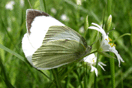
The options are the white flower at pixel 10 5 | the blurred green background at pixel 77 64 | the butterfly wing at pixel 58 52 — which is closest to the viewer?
the butterfly wing at pixel 58 52

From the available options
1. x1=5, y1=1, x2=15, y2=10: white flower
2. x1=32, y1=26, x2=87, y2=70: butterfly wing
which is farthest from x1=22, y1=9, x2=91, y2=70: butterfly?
x1=5, y1=1, x2=15, y2=10: white flower

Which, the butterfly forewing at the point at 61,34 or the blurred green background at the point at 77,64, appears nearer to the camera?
the butterfly forewing at the point at 61,34

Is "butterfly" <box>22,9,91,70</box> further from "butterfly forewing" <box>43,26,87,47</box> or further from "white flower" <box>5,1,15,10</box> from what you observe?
"white flower" <box>5,1,15,10</box>

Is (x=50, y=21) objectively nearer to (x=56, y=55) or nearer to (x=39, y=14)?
(x=39, y=14)

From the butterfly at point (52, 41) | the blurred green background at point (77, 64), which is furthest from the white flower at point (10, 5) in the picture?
the butterfly at point (52, 41)

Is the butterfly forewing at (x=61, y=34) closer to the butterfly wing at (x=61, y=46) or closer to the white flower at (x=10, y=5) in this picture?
the butterfly wing at (x=61, y=46)

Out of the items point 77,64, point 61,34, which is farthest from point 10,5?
point 61,34

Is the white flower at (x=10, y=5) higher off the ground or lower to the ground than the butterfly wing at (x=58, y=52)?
higher

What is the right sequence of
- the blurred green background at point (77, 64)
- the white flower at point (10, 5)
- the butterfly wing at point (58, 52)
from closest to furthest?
the butterfly wing at point (58, 52) → the blurred green background at point (77, 64) → the white flower at point (10, 5)
